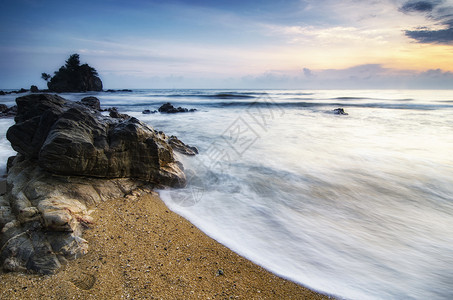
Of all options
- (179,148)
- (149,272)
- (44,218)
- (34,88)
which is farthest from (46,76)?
(149,272)

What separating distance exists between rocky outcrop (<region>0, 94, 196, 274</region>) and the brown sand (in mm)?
175

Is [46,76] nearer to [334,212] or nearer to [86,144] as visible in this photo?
[86,144]

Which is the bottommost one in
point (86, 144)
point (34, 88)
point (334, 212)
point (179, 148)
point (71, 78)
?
point (334, 212)

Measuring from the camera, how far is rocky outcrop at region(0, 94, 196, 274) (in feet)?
8.02

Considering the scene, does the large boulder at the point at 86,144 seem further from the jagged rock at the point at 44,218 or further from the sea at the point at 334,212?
the sea at the point at 334,212

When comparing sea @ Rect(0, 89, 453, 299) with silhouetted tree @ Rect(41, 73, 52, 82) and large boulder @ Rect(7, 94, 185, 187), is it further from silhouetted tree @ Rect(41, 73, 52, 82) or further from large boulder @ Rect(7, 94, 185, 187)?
silhouetted tree @ Rect(41, 73, 52, 82)

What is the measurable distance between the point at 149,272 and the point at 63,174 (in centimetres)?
221

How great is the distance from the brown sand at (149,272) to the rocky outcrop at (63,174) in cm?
17

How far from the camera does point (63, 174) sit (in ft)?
Result: 11.6

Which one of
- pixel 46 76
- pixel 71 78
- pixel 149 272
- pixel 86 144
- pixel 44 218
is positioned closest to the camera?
pixel 149 272

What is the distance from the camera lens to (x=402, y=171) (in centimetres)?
610

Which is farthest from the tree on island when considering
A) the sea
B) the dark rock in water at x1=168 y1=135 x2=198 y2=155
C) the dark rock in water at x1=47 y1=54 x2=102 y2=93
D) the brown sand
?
the brown sand

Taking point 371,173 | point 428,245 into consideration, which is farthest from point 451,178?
point 428,245

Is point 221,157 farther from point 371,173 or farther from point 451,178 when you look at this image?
point 451,178
